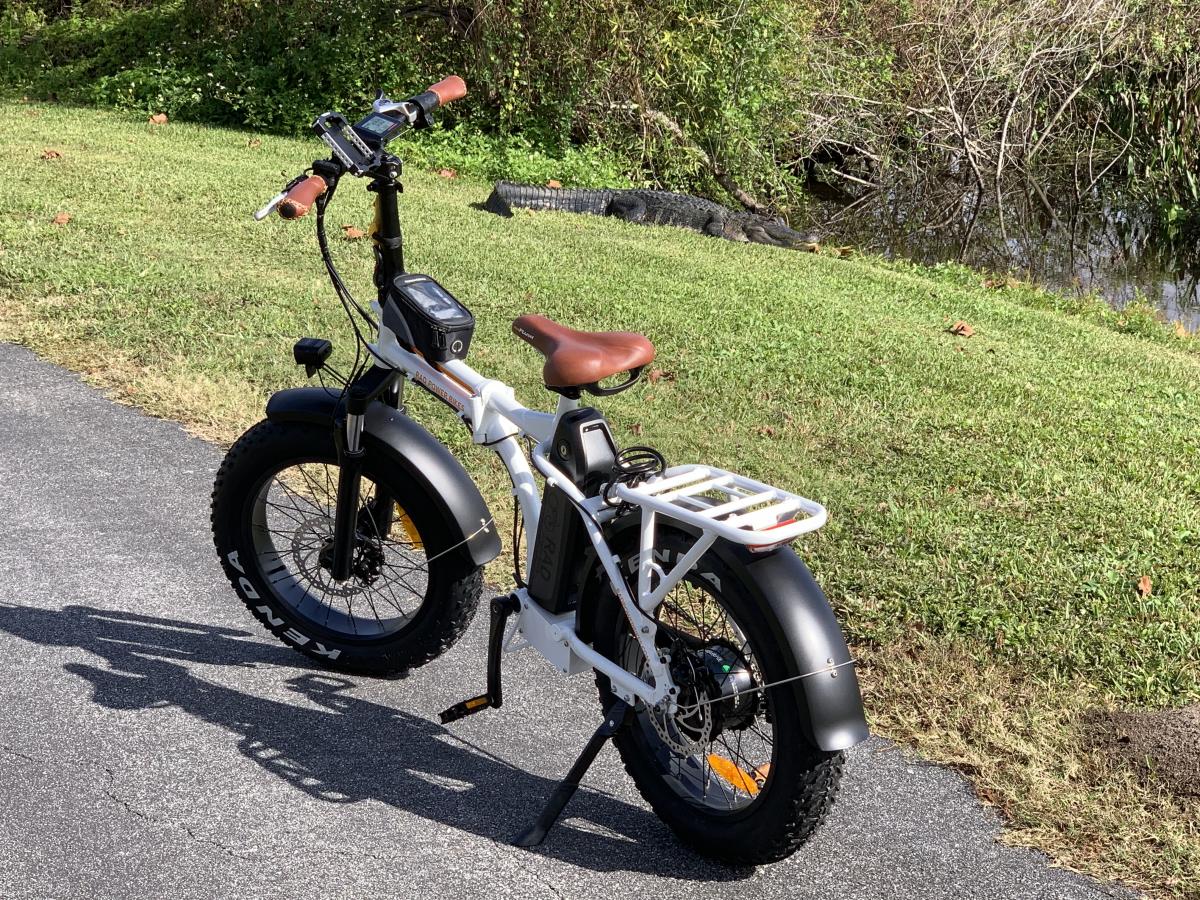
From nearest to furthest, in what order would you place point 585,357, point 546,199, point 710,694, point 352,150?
point 710,694 → point 585,357 → point 352,150 → point 546,199

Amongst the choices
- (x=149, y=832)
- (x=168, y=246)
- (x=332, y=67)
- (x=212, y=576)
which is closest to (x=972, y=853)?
(x=149, y=832)

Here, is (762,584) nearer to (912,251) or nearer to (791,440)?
(791,440)

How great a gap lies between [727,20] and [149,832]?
11.3m

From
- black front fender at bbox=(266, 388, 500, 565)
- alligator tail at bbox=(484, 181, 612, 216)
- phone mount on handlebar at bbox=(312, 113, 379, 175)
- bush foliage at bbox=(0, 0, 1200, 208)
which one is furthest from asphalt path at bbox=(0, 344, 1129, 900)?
bush foliage at bbox=(0, 0, 1200, 208)

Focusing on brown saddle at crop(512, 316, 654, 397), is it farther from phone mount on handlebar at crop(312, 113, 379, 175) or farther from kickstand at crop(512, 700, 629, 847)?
kickstand at crop(512, 700, 629, 847)

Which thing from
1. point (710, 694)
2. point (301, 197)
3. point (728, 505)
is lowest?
point (710, 694)

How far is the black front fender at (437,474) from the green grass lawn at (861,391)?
1.34 meters

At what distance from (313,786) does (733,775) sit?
112 centimetres

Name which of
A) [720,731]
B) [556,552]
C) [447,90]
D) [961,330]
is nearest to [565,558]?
[556,552]

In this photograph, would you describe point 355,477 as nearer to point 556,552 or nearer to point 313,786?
point 556,552

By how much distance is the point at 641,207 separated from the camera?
11.1m

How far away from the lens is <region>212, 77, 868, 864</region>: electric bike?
2.88 meters

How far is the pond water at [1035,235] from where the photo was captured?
12.8 m

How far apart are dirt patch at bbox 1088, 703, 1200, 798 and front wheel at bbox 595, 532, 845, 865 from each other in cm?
105
